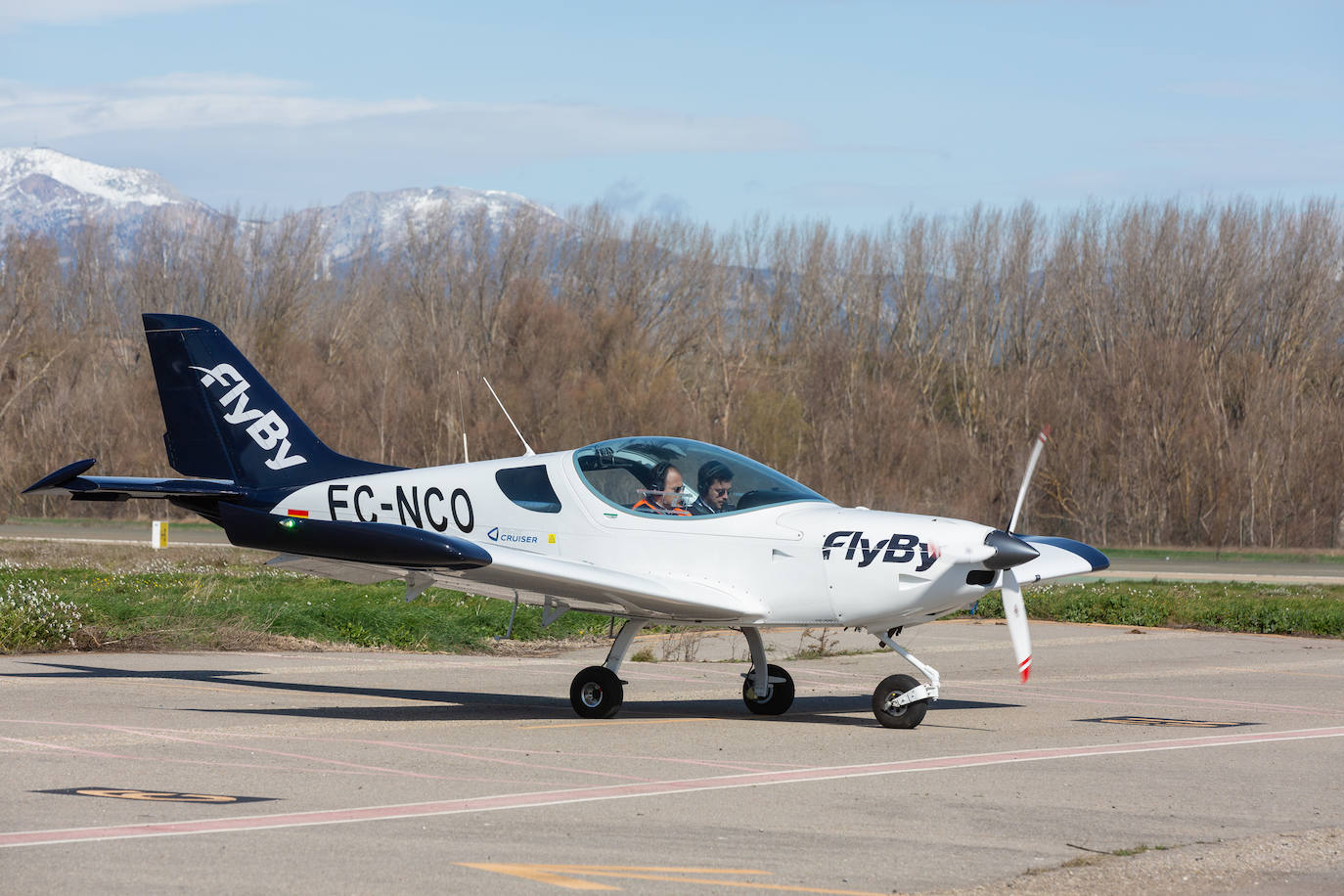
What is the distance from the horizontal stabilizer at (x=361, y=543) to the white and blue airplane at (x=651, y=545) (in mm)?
13

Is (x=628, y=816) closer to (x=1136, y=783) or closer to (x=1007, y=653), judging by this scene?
→ (x=1136, y=783)

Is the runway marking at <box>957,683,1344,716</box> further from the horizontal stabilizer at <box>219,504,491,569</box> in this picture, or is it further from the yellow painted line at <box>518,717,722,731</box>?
the horizontal stabilizer at <box>219,504,491,569</box>

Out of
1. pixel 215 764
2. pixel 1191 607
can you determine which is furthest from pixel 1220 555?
pixel 215 764

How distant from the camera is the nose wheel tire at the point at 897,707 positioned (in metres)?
11.1

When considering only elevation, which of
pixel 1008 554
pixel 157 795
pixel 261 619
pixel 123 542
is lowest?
pixel 123 542

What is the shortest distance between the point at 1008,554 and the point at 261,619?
998 cm

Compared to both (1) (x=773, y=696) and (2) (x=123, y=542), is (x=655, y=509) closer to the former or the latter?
(1) (x=773, y=696)

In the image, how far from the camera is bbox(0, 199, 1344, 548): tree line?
5141 centimetres

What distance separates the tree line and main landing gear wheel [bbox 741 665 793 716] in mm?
40165

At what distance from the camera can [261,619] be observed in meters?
17.2

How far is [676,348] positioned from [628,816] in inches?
2354

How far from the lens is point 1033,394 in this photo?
189 feet

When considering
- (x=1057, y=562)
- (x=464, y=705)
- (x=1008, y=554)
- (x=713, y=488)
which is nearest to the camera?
(x=1008, y=554)

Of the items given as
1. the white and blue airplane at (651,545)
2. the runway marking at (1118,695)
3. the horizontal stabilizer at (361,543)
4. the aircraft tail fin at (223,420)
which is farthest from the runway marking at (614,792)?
the aircraft tail fin at (223,420)
